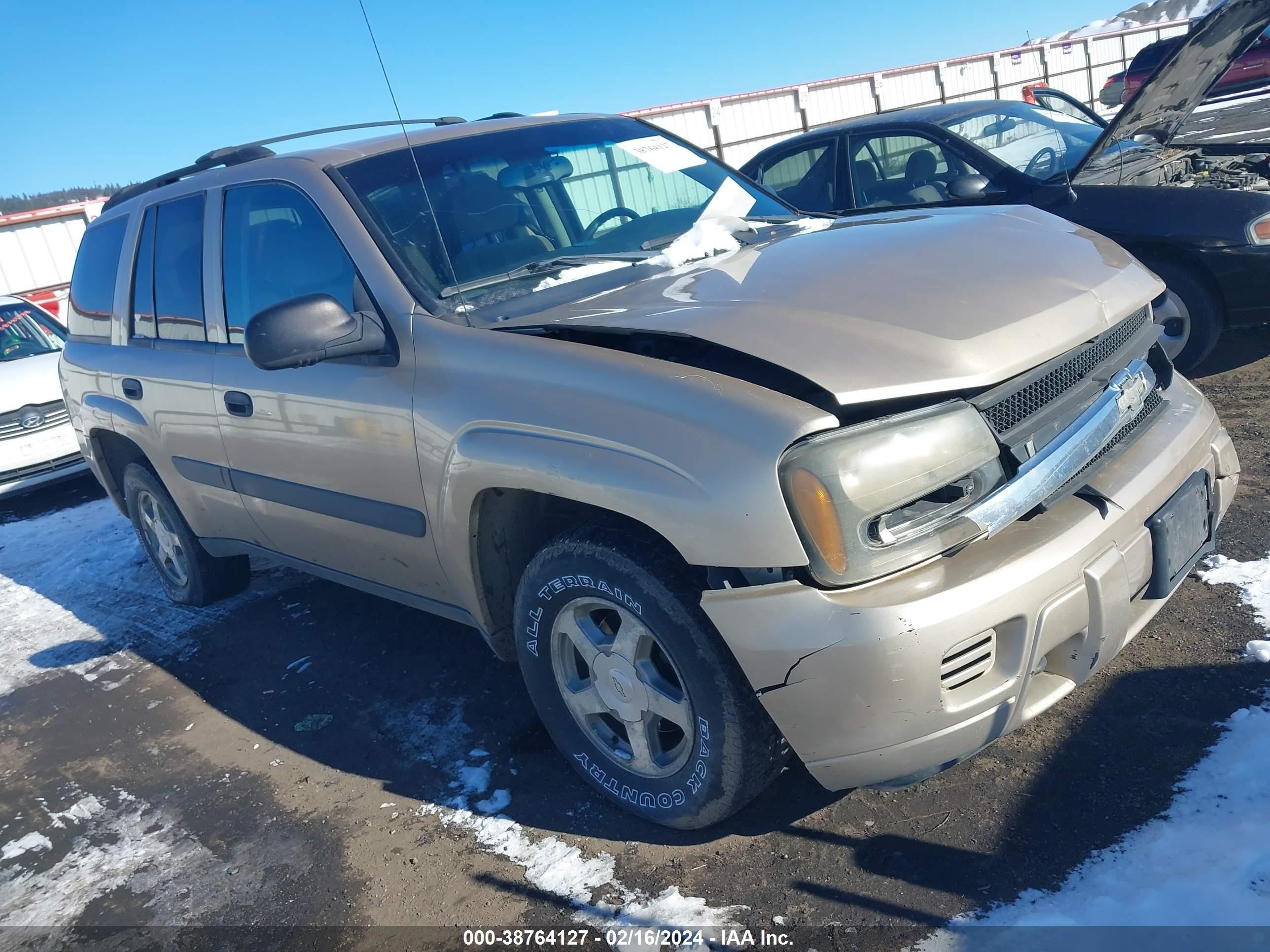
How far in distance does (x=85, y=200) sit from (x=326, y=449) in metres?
18.3

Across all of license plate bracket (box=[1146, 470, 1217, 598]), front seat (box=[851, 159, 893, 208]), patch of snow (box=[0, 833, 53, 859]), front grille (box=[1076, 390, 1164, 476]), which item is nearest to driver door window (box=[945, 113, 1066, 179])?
front seat (box=[851, 159, 893, 208])

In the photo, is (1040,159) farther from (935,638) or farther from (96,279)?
(96,279)

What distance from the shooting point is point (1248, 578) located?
331 centimetres

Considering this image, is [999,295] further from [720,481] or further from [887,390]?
[720,481]

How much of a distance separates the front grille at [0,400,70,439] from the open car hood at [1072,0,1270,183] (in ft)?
24.3

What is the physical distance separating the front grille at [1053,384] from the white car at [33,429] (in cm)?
741

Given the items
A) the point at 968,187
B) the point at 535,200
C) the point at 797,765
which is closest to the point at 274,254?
the point at 535,200

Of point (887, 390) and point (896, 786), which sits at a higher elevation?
point (887, 390)

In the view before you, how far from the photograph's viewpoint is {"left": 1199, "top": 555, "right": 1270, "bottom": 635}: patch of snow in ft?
10.3

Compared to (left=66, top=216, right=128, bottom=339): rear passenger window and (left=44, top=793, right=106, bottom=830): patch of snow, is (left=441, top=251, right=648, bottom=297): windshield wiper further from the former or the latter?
(left=66, top=216, right=128, bottom=339): rear passenger window

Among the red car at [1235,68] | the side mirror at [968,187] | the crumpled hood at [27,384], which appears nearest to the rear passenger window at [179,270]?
the side mirror at [968,187]

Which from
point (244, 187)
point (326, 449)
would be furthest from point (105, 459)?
point (326, 449)

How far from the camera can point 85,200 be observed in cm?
1828

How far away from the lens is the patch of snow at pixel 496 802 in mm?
2947
